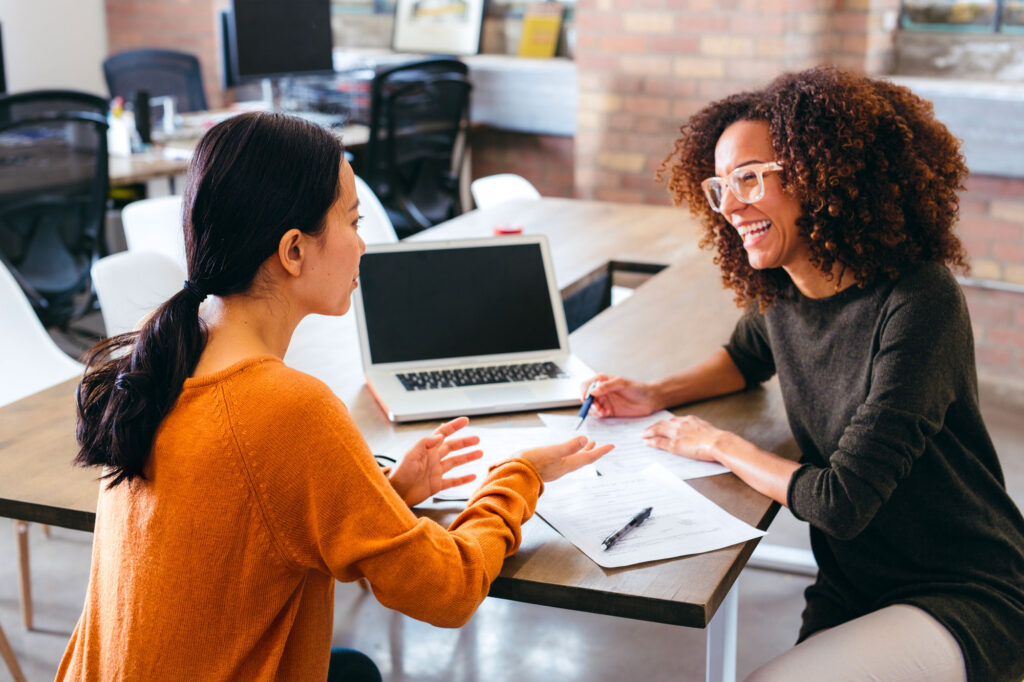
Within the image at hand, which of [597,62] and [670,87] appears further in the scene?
[597,62]

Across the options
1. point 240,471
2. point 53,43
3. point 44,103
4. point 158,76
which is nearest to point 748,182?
point 240,471

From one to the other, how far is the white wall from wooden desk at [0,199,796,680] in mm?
3992

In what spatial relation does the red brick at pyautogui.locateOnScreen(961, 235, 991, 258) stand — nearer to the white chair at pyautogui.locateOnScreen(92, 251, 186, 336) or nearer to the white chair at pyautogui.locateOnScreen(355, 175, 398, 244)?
the white chair at pyautogui.locateOnScreen(355, 175, 398, 244)

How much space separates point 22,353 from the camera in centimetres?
247

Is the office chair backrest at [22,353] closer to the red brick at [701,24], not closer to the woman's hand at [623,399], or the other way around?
the woman's hand at [623,399]

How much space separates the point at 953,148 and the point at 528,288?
0.75 meters

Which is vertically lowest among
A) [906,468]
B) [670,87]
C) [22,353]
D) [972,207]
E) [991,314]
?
[991,314]

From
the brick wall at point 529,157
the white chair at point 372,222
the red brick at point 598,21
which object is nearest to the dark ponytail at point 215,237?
the white chair at point 372,222

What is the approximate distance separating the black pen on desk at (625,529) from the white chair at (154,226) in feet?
5.72

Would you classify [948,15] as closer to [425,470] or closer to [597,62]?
[597,62]

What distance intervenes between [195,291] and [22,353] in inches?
62.4

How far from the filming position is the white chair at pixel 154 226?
8.91 ft

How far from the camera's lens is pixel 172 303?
1.12 m

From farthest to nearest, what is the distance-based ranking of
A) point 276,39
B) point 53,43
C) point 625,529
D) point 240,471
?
point 53,43 → point 276,39 → point 625,529 → point 240,471
